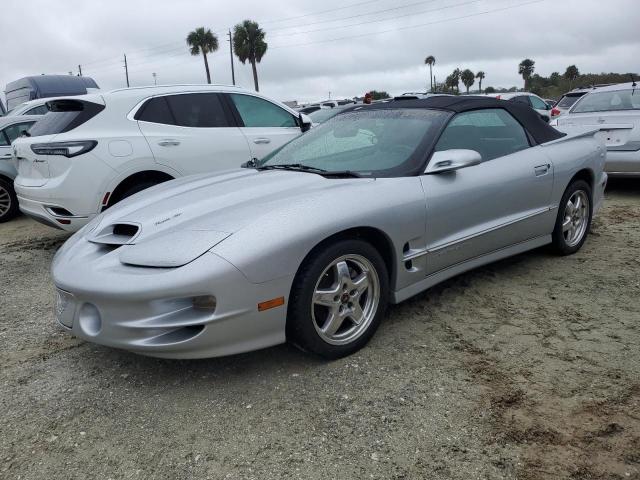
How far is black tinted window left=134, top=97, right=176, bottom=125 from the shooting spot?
547 centimetres

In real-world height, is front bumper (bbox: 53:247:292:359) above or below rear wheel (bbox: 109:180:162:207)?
below

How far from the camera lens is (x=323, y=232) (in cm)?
280

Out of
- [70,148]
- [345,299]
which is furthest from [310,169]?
[70,148]

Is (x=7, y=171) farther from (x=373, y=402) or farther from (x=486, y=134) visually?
(x=373, y=402)

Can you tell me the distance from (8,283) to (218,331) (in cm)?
309

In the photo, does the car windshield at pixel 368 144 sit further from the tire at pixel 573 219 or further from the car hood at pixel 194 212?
the tire at pixel 573 219

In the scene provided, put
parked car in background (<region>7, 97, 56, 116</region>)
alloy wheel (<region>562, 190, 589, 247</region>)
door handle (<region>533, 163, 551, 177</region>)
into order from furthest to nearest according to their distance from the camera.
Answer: parked car in background (<region>7, 97, 56, 116</region>) < alloy wheel (<region>562, 190, 589, 247</region>) < door handle (<region>533, 163, 551, 177</region>)

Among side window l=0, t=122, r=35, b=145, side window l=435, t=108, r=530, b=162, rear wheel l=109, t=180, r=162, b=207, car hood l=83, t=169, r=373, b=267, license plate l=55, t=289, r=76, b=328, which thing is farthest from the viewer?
side window l=0, t=122, r=35, b=145

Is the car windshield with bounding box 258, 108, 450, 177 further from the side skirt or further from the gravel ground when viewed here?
the gravel ground

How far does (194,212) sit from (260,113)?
355 centimetres

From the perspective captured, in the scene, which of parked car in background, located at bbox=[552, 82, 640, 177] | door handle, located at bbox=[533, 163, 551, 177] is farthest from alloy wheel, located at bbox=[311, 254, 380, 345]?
parked car in background, located at bbox=[552, 82, 640, 177]

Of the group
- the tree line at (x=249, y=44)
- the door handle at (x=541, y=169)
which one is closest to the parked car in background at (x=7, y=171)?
the door handle at (x=541, y=169)

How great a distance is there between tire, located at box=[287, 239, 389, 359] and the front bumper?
11 centimetres

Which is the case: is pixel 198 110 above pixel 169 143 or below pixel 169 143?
above
